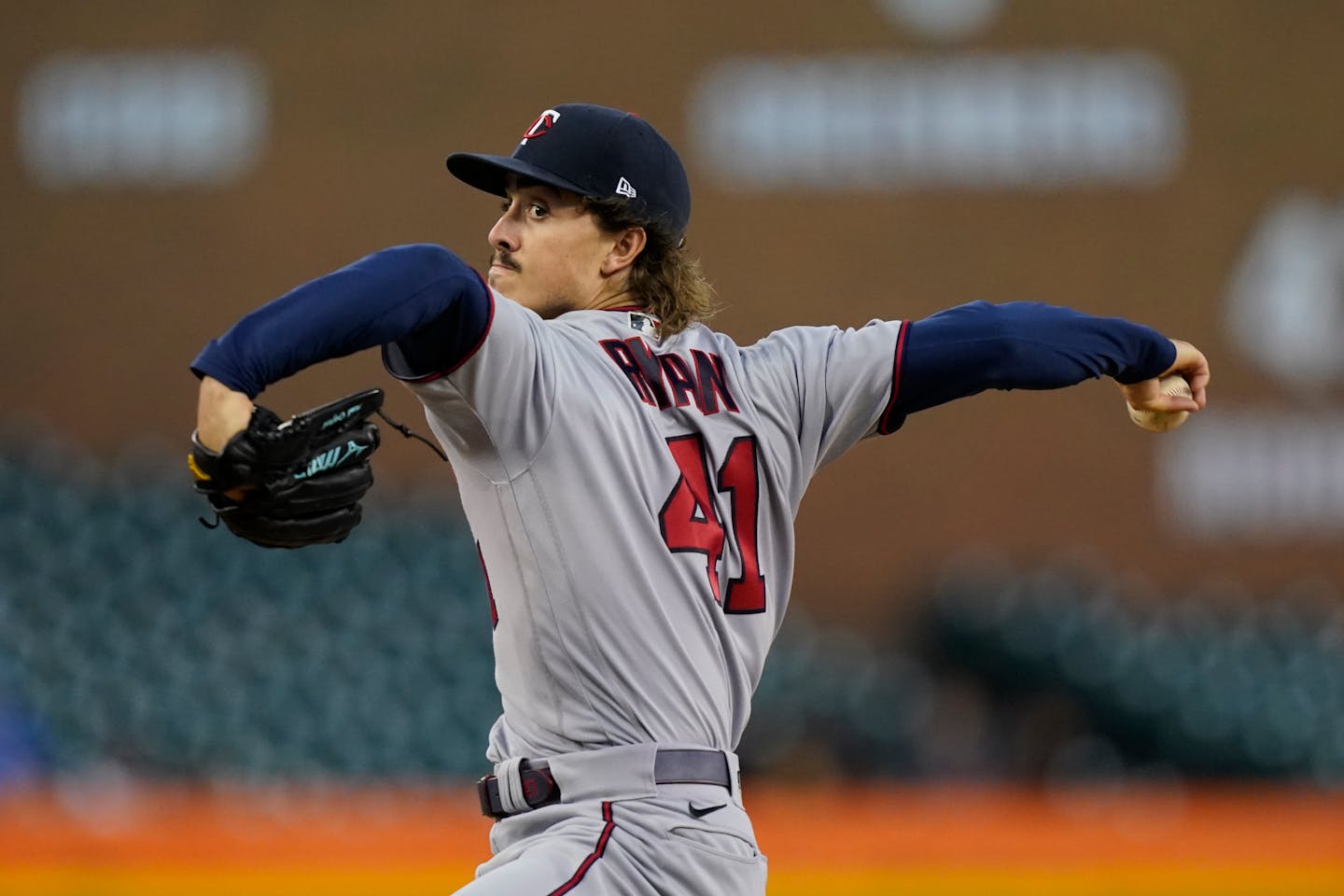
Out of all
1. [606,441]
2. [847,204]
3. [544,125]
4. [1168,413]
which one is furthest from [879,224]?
[606,441]

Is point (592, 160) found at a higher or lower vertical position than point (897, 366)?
higher

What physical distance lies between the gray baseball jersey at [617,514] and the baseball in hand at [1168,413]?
1.95 feet

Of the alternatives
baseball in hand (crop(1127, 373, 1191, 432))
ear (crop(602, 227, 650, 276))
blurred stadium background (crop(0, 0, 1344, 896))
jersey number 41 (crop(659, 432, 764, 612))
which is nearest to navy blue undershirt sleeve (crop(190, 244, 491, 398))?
jersey number 41 (crop(659, 432, 764, 612))

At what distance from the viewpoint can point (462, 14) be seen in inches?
491

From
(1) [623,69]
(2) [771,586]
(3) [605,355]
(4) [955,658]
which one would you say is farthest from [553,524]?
(1) [623,69]

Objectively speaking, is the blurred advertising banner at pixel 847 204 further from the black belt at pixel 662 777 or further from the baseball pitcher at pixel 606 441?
the black belt at pixel 662 777

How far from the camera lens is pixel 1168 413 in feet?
10.5

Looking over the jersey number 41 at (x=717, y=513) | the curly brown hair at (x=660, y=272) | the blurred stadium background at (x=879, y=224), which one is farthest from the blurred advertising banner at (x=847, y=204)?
the jersey number 41 at (x=717, y=513)

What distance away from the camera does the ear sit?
2.97m

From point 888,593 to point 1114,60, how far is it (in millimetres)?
4134

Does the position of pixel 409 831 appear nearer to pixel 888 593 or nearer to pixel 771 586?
pixel 771 586

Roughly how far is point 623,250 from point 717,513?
1.68ft

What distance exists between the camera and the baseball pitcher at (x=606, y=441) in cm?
235

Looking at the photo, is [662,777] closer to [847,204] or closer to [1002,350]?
[1002,350]
